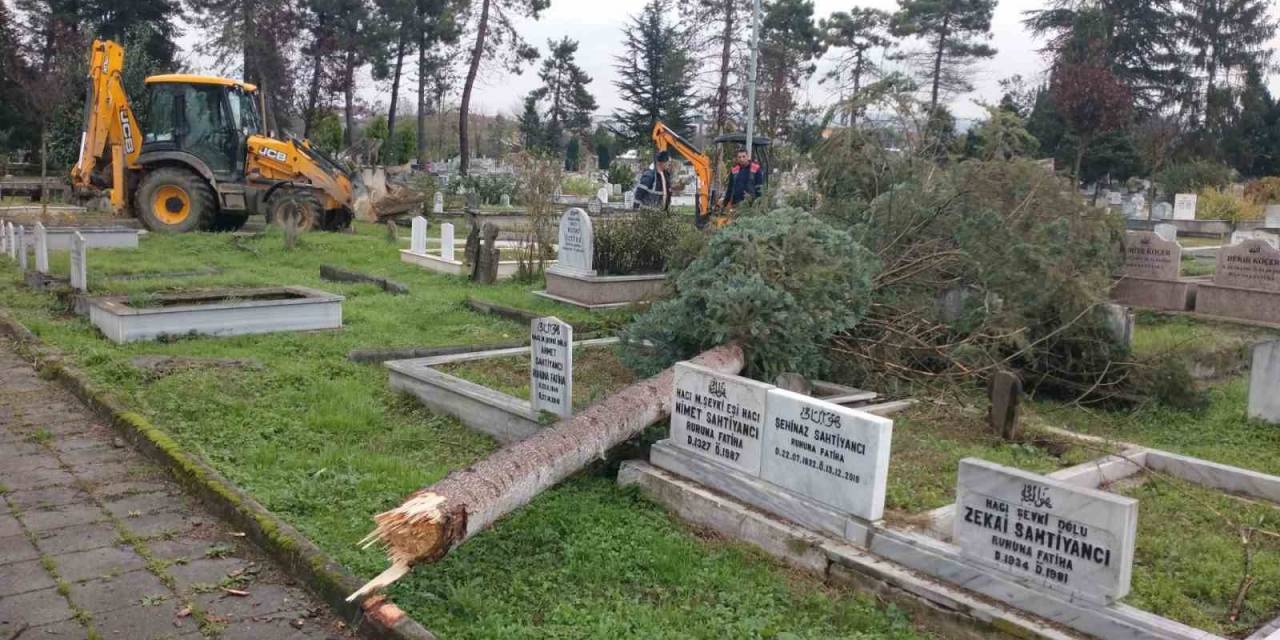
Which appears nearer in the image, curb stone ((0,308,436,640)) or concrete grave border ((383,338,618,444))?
curb stone ((0,308,436,640))

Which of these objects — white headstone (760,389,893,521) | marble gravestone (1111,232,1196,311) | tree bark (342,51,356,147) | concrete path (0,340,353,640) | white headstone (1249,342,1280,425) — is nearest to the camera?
concrete path (0,340,353,640)

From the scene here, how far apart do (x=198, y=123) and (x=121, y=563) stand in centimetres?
1617

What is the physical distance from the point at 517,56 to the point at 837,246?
120 feet

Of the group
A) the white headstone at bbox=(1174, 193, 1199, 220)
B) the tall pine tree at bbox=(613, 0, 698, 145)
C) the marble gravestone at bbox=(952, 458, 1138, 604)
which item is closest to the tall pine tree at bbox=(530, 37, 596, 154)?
the tall pine tree at bbox=(613, 0, 698, 145)

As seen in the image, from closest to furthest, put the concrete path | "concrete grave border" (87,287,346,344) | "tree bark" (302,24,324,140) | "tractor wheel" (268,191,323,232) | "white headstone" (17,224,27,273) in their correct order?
the concrete path → "concrete grave border" (87,287,346,344) → "white headstone" (17,224,27,273) → "tractor wheel" (268,191,323,232) → "tree bark" (302,24,324,140)

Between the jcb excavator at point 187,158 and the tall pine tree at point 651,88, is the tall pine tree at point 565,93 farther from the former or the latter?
the jcb excavator at point 187,158

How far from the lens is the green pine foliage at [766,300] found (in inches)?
268

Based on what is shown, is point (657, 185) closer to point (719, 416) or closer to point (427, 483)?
point (427, 483)

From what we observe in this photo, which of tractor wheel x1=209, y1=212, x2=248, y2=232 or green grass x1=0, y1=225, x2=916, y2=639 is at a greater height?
tractor wheel x1=209, y1=212, x2=248, y2=232

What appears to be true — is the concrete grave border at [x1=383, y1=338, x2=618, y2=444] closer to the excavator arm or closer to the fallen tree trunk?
the fallen tree trunk

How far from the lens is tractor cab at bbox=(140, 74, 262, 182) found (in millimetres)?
18844

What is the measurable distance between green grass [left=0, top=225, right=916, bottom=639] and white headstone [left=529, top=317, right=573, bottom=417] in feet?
1.77

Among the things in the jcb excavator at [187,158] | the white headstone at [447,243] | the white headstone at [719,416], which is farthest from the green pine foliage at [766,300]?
the jcb excavator at [187,158]

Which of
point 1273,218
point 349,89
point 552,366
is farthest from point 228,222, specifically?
point 1273,218
